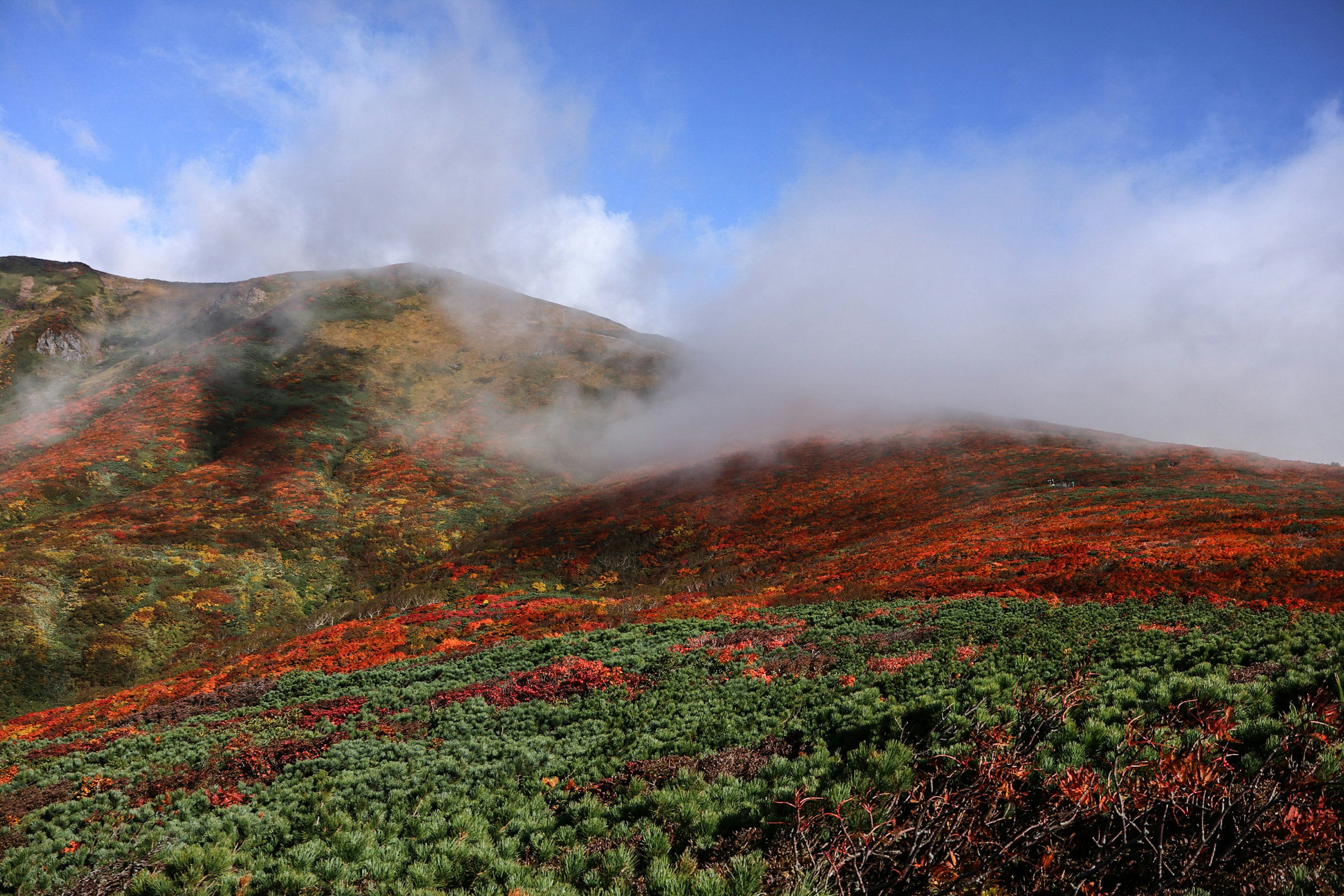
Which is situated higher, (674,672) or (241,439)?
(241,439)

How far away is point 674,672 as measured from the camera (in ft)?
62.0

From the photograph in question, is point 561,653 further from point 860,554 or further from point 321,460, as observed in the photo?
point 321,460

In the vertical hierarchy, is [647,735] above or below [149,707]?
above

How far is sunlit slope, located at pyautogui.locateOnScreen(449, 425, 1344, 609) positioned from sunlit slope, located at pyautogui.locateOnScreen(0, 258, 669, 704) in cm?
1402

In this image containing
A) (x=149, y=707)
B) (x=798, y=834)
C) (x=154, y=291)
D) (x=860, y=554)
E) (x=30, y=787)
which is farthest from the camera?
(x=154, y=291)

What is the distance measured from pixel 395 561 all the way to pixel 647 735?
4273cm

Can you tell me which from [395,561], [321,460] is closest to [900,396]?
[395,561]

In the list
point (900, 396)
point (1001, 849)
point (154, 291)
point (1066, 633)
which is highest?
point (154, 291)

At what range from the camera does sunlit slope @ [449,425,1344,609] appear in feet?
78.8

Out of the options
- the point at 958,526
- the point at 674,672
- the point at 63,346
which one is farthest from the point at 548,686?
the point at 63,346

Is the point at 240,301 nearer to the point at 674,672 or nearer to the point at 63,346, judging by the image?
the point at 63,346

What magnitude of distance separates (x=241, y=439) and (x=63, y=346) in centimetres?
5596

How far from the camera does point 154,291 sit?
403ft

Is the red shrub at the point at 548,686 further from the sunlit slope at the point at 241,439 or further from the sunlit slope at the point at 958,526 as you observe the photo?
the sunlit slope at the point at 241,439
